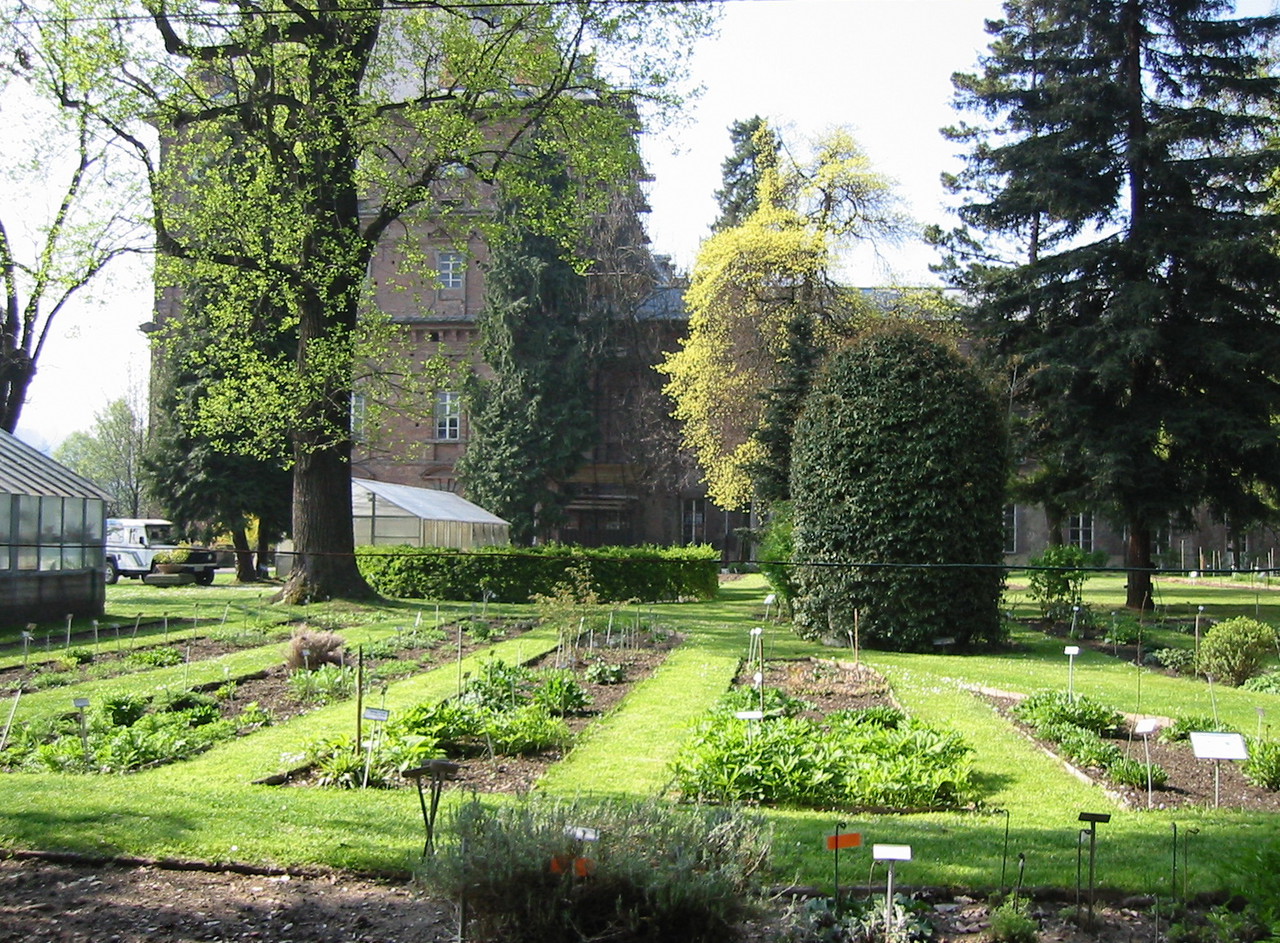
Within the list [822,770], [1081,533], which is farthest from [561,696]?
[1081,533]

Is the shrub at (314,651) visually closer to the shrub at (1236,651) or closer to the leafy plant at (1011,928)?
the leafy plant at (1011,928)

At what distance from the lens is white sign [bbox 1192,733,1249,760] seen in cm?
584

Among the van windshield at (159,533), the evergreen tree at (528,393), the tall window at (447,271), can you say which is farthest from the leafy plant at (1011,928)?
the tall window at (447,271)

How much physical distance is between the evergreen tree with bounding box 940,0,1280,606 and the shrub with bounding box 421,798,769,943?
19609 mm

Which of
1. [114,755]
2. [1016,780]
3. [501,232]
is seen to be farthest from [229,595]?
[1016,780]

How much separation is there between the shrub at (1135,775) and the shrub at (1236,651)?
6672 mm

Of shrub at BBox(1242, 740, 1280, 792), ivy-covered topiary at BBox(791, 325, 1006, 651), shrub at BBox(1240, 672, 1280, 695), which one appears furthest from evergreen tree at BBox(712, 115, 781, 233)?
shrub at BBox(1242, 740, 1280, 792)

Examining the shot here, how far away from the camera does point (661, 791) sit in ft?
20.2

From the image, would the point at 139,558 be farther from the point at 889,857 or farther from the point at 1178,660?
the point at 889,857

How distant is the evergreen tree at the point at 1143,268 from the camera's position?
22.0 m

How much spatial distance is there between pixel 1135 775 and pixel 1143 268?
60.8 feet

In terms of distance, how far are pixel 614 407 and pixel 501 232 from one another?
2313 centimetres

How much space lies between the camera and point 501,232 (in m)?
22.8

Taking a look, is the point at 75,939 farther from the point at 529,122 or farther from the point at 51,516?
the point at 529,122
